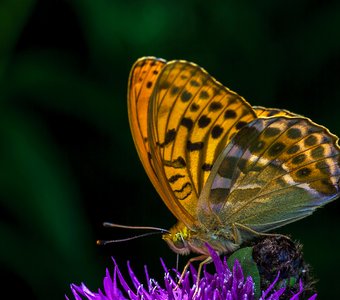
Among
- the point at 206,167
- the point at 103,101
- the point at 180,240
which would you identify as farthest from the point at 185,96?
the point at 103,101

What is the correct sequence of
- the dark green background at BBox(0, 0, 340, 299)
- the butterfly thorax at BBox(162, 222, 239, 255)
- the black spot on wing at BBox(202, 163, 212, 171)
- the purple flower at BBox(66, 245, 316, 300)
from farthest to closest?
the dark green background at BBox(0, 0, 340, 299) → the black spot on wing at BBox(202, 163, 212, 171) → the butterfly thorax at BBox(162, 222, 239, 255) → the purple flower at BBox(66, 245, 316, 300)

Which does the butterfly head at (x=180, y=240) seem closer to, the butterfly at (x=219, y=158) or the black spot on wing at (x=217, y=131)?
the butterfly at (x=219, y=158)

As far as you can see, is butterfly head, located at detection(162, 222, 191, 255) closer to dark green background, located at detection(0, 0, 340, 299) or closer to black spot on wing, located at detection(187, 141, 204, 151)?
black spot on wing, located at detection(187, 141, 204, 151)

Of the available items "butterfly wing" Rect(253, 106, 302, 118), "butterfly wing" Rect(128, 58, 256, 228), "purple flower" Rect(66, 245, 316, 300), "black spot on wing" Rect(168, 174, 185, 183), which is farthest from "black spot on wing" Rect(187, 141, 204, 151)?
"purple flower" Rect(66, 245, 316, 300)

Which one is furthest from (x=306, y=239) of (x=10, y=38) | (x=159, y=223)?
(x=10, y=38)

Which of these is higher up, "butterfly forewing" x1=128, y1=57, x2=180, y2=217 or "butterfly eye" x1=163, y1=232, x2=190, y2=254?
"butterfly forewing" x1=128, y1=57, x2=180, y2=217

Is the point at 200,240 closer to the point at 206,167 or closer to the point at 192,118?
the point at 206,167

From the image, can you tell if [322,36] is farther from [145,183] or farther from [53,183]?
[53,183]

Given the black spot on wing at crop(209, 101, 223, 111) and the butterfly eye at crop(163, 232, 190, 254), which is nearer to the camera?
the butterfly eye at crop(163, 232, 190, 254)
